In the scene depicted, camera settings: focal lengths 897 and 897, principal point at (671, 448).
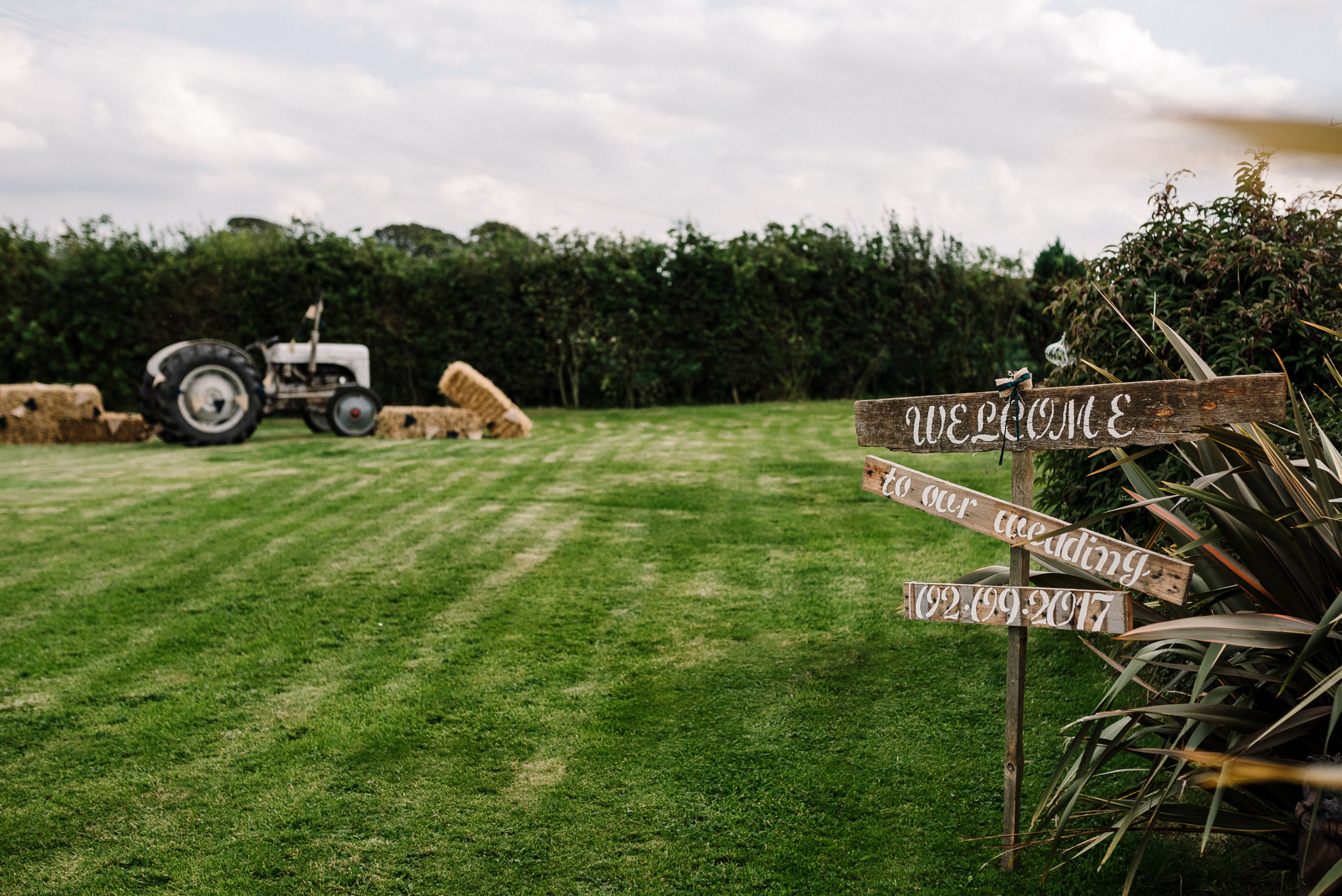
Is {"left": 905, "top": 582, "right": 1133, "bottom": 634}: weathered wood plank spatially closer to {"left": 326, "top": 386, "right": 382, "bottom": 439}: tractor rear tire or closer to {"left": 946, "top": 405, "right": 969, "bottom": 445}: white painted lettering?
{"left": 946, "top": 405, "right": 969, "bottom": 445}: white painted lettering

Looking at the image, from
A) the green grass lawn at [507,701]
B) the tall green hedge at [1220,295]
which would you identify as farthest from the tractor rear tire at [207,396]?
the tall green hedge at [1220,295]

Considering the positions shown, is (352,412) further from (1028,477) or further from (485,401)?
(1028,477)

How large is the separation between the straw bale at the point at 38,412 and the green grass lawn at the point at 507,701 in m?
4.60

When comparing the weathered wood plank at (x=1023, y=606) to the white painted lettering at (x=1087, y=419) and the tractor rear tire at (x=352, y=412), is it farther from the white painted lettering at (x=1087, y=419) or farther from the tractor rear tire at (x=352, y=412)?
the tractor rear tire at (x=352, y=412)

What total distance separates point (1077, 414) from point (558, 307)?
11.9m

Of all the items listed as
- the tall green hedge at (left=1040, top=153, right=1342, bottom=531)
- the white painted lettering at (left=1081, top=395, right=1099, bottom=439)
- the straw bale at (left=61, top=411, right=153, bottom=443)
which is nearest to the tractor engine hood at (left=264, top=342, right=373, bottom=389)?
the straw bale at (left=61, top=411, right=153, bottom=443)

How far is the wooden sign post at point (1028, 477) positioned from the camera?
2.24 m

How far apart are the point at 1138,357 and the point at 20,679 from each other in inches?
191

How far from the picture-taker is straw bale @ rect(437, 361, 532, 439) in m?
10.7

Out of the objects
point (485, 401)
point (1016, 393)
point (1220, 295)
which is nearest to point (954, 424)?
point (1016, 393)

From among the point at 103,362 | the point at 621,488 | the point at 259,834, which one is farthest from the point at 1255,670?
the point at 103,362

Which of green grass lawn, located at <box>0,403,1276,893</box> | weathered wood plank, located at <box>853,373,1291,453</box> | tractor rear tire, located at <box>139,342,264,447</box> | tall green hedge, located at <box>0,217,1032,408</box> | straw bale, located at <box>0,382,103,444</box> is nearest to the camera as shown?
weathered wood plank, located at <box>853,373,1291,453</box>

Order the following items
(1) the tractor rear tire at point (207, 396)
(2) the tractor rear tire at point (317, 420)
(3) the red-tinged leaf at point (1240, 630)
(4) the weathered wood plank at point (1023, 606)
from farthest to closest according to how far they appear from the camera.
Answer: (2) the tractor rear tire at point (317, 420) → (1) the tractor rear tire at point (207, 396) → (4) the weathered wood plank at point (1023, 606) → (3) the red-tinged leaf at point (1240, 630)

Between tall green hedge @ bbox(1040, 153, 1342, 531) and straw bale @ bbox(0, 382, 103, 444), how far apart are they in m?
11.0
